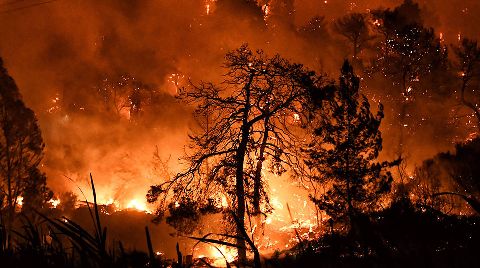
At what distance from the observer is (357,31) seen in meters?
44.2

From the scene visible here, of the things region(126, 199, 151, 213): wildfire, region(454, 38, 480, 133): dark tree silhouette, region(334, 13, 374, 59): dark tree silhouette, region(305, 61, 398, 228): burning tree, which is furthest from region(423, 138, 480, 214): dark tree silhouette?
region(126, 199, 151, 213): wildfire

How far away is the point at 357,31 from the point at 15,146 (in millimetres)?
34813

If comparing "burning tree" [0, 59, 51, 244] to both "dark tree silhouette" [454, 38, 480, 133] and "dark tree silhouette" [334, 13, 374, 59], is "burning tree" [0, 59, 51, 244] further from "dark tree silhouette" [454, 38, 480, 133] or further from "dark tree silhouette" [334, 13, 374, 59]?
"dark tree silhouette" [454, 38, 480, 133]

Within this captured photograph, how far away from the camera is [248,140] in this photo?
19016mm

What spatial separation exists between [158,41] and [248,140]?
38.3 m

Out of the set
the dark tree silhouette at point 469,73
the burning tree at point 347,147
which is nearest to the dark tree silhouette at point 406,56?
the dark tree silhouette at point 469,73

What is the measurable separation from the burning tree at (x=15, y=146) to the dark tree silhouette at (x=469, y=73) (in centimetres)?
3526

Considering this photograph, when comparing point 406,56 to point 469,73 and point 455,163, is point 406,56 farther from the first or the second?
point 455,163

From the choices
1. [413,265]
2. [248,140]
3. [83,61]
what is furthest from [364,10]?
[413,265]

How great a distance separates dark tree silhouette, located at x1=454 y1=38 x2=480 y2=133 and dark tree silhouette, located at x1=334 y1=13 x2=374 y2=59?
921 cm

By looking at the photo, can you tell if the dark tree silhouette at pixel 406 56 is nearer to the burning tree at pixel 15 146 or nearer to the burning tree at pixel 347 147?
the burning tree at pixel 347 147

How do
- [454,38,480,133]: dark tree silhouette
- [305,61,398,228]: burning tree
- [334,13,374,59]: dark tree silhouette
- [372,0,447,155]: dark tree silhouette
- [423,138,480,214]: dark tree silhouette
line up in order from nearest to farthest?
[305,61,398,228]: burning tree < [423,138,480,214]: dark tree silhouette < [454,38,480,133]: dark tree silhouette < [372,0,447,155]: dark tree silhouette < [334,13,374,59]: dark tree silhouette

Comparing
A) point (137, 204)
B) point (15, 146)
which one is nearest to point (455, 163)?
point (137, 204)

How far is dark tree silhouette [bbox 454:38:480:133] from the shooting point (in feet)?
119
